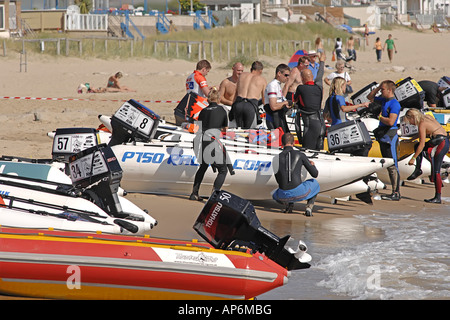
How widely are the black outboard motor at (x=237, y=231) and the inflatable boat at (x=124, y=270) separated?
0.39 metres

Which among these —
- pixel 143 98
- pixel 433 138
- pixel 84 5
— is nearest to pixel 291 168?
pixel 433 138

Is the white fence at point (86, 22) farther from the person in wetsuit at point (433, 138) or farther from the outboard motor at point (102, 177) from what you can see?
the outboard motor at point (102, 177)

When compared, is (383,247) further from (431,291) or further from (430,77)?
(430,77)

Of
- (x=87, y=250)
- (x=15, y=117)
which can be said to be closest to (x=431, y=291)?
(x=87, y=250)

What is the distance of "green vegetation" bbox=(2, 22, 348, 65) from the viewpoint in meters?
30.1

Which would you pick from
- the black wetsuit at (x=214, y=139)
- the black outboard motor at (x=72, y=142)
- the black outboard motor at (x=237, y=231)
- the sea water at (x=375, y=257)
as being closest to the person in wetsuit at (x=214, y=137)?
the black wetsuit at (x=214, y=139)

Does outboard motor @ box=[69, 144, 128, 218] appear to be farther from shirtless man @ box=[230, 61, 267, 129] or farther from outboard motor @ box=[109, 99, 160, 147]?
shirtless man @ box=[230, 61, 267, 129]

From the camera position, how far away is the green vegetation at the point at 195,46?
30.1 metres

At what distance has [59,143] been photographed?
9938 mm

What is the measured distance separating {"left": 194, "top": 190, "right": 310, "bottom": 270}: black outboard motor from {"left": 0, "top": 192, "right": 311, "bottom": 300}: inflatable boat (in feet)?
1.28

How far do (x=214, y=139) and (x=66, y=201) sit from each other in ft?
9.04

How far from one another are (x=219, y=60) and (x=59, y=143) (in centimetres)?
2345

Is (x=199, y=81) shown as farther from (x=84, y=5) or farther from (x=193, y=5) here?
(x=193, y=5)

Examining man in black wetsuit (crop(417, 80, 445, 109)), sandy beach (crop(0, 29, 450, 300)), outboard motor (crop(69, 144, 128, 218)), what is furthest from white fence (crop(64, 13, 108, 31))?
outboard motor (crop(69, 144, 128, 218))
